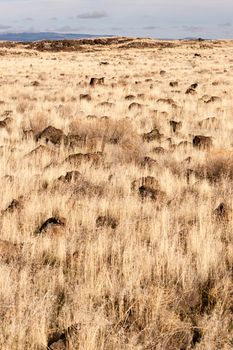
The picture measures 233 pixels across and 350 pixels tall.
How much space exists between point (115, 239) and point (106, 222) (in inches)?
22.0

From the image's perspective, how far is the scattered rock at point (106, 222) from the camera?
5481 mm

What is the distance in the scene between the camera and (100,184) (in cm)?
724

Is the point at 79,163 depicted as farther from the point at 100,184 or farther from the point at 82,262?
the point at 82,262

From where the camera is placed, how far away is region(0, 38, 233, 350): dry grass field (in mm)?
3395

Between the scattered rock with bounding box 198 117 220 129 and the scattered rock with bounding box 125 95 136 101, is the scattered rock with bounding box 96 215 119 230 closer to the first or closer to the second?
the scattered rock with bounding box 198 117 220 129

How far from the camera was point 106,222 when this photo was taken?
550cm

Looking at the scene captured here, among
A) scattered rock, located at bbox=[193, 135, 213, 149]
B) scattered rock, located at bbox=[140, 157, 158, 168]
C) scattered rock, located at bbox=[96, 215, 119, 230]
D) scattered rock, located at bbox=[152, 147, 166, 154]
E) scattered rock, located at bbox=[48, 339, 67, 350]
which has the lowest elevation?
scattered rock, located at bbox=[48, 339, 67, 350]

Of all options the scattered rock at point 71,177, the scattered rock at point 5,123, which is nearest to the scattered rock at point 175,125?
the scattered rock at point 5,123

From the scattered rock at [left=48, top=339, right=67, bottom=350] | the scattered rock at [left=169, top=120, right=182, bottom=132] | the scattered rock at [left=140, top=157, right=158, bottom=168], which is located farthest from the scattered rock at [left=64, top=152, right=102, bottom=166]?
the scattered rock at [left=48, top=339, right=67, bottom=350]

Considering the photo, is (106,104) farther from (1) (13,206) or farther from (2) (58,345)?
(2) (58,345)

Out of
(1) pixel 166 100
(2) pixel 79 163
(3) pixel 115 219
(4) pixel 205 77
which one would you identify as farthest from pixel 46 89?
(3) pixel 115 219

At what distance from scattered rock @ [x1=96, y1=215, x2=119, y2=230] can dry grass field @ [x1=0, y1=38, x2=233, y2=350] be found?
0.06ft

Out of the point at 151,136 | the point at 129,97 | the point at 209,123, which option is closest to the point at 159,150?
the point at 151,136

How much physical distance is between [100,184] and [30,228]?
2.06m
